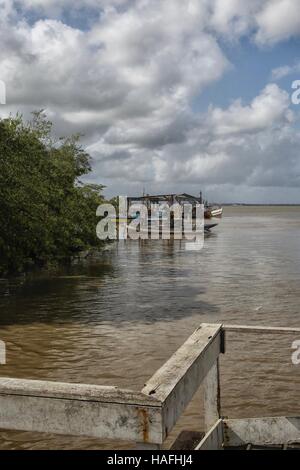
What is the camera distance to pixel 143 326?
13805 mm

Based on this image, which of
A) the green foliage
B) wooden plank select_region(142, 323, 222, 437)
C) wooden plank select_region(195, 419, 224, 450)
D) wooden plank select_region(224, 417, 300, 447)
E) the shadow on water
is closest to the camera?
wooden plank select_region(142, 323, 222, 437)

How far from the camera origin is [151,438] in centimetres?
247

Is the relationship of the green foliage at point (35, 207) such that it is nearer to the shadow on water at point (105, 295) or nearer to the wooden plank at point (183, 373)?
the shadow on water at point (105, 295)

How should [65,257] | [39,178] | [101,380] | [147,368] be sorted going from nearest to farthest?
[101,380], [147,368], [39,178], [65,257]

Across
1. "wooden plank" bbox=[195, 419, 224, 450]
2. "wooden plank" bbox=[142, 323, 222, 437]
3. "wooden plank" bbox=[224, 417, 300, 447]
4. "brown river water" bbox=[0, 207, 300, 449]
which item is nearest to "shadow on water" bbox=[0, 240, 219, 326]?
"brown river water" bbox=[0, 207, 300, 449]

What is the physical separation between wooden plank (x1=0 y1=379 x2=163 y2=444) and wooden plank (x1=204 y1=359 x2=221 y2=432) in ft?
5.52

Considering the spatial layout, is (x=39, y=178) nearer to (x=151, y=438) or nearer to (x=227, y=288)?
(x=227, y=288)

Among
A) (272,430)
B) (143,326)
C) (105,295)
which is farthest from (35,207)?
(272,430)

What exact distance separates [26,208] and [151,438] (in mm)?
19107

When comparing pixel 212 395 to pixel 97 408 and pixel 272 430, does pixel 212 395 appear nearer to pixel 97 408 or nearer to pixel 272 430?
pixel 272 430

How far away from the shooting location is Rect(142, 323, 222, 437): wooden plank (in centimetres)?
262

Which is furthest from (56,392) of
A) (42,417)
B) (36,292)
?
(36,292)

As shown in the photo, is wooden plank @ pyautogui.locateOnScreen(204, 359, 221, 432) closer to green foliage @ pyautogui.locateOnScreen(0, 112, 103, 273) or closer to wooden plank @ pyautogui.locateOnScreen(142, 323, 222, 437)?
wooden plank @ pyautogui.locateOnScreen(142, 323, 222, 437)

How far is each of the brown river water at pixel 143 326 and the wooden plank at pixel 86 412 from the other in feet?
14.2
